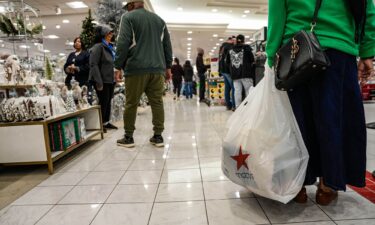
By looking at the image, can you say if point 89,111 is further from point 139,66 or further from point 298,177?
point 298,177

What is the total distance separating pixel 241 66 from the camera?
16.2ft

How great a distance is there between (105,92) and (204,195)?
2.62 meters

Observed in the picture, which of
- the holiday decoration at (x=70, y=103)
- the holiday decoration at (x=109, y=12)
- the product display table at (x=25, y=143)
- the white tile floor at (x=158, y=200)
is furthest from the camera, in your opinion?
the holiday decoration at (x=109, y=12)

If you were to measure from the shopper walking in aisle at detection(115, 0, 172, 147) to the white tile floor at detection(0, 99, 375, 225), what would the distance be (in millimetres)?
631

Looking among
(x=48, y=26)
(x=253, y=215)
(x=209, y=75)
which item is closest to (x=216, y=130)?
(x=253, y=215)

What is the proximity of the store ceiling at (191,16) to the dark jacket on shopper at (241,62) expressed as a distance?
13.8ft

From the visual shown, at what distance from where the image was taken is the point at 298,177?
1.29 meters

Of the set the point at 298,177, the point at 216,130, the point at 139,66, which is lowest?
the point at 216,130

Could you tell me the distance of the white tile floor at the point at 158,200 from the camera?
1.34m

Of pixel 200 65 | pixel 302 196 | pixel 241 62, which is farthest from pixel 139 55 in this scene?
pixel 200 65

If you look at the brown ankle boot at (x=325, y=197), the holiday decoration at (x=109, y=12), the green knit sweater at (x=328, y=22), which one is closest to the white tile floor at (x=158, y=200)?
the brown ankle boot at (x=325, y=197)

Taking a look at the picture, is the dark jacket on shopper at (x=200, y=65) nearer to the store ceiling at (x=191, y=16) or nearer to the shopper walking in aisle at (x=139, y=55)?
the store ceiling at (x=191, y=16)

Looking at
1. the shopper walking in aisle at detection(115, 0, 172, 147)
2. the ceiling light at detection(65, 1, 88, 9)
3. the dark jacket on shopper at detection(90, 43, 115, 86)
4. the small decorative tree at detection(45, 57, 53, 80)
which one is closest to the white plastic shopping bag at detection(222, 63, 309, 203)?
the shopper walking in aisle at detection(115, 0, 172, 147)

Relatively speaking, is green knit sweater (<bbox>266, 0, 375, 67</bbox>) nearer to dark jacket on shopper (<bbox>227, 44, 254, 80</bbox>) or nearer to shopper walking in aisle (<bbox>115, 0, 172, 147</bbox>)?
shopper walking in aisle (<bbox>115, 0, 172, 147</bbox>)
